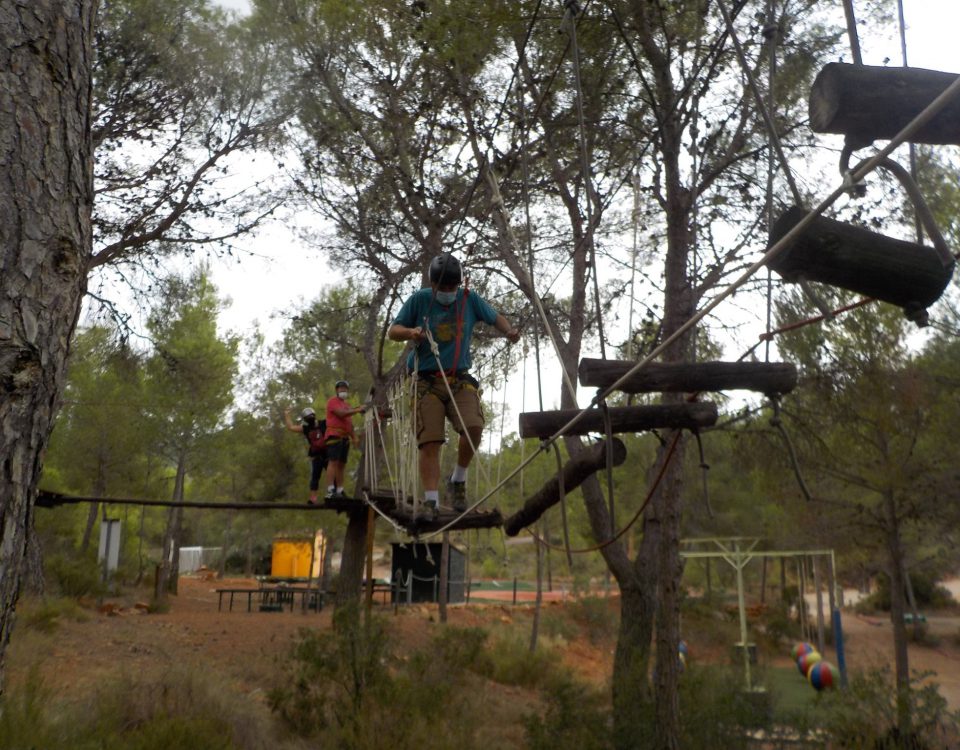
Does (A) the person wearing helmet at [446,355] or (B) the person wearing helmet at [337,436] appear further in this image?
(B) the person wearing helmet at [337,436]

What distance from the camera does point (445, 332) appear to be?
13.8 ft

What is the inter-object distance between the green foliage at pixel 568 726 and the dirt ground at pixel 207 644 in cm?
258

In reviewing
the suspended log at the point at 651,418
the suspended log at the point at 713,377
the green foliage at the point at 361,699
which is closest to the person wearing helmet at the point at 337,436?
the green foliage at the point at 361,699

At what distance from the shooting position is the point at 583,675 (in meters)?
13.0

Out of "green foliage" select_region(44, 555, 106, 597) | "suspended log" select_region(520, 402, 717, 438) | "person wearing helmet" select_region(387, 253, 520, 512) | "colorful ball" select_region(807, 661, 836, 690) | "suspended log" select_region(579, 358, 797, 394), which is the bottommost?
"colorful ball" select_region(807, 661, 836, 690)

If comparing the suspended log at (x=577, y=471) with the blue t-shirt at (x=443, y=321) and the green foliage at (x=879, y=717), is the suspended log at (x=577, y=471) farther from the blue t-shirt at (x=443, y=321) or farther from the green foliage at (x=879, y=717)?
the green foliage at (x=879, y=717)

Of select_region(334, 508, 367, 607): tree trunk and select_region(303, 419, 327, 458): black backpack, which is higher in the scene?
select_region(303, 419, 327, 458): black backpack

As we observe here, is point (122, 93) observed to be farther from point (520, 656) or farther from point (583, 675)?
point (583, 675)

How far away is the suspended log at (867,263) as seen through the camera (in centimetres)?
199

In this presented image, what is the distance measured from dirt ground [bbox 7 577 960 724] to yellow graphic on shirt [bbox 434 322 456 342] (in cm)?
419

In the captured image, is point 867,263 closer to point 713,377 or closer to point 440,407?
point 713,377

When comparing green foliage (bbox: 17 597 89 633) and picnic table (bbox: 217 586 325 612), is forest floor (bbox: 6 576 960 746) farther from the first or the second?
picnic table (bbox: 217 586 325 612)

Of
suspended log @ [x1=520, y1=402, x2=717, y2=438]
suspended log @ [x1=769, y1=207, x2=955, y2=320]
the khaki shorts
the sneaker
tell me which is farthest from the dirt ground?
suspended log @ [x1=769, y1=207, x2=955, y2=320]

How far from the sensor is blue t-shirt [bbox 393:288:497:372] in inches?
163
